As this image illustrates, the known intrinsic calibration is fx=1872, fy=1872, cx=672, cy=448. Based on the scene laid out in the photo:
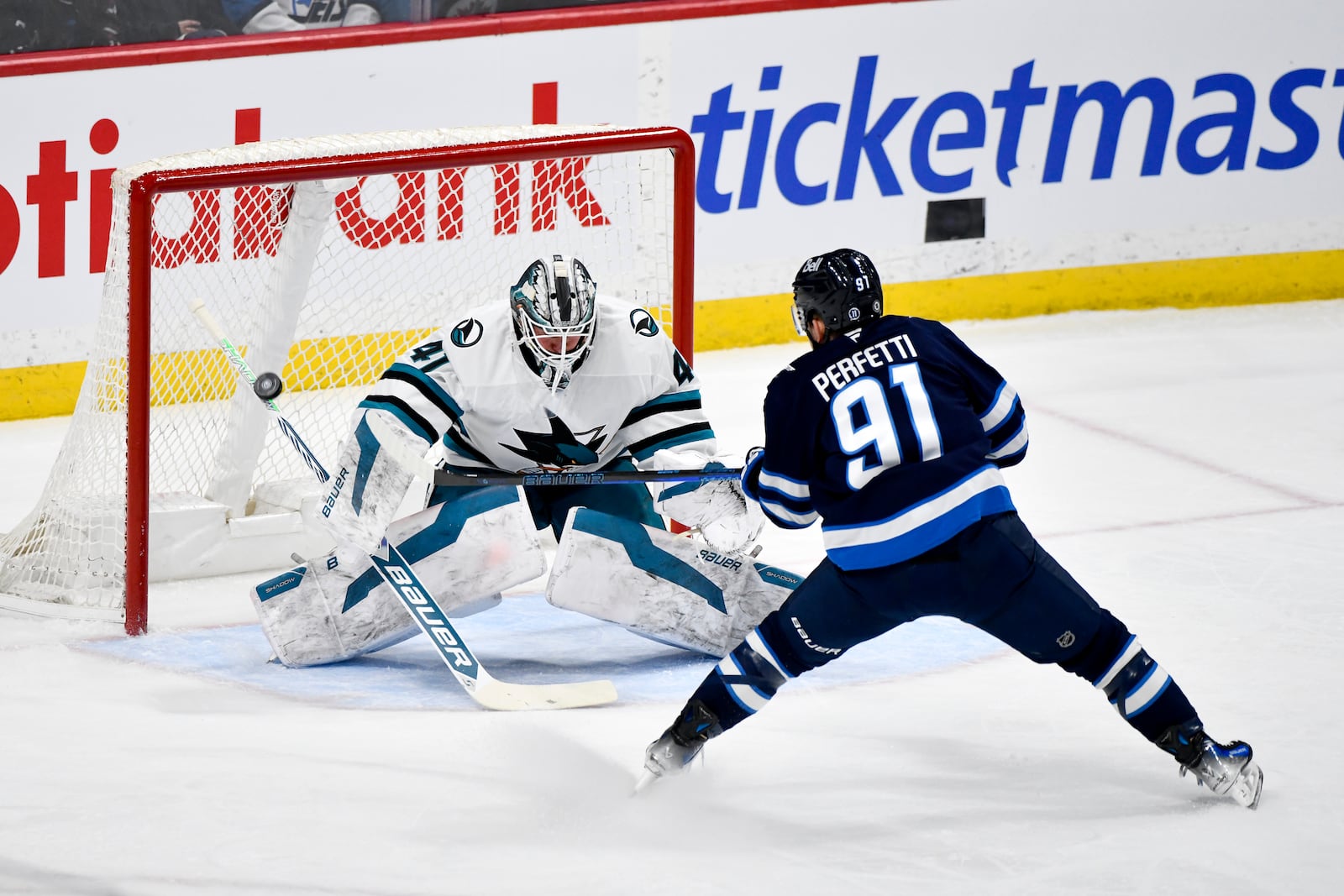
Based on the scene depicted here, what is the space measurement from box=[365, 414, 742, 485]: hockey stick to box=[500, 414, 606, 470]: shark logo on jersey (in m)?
0.06

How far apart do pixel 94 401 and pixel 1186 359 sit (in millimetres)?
3543

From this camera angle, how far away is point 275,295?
13.6 ft

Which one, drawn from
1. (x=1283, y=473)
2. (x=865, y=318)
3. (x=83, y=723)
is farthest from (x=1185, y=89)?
(x=83, y=723)

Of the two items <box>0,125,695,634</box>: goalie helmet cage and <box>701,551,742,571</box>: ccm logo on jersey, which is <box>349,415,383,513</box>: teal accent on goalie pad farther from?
<box>701,551,742,571</box>: ccm logo on jersey

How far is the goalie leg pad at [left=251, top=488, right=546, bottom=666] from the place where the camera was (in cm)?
343

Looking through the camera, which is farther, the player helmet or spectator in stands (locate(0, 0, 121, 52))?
spectator in stands (locate(0, 0, 121, 52))

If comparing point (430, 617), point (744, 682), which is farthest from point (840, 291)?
point (430, 617)

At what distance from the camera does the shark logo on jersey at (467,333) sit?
3.48 meters

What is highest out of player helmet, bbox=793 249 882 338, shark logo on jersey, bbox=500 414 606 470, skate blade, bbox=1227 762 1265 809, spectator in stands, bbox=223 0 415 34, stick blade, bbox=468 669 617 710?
spectator in stands, bbox=223 0 415 34

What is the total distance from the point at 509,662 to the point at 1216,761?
4.57ft

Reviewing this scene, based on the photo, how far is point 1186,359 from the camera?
19.5ft

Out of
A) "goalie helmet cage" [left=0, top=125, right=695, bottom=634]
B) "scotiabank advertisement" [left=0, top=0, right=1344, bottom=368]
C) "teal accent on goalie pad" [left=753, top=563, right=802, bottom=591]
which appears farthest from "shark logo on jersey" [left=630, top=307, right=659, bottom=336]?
"scotiabank advertisement" [left=0, top=0, right=1344, bottom=368]

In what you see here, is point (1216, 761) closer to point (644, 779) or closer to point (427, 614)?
point (644, 779)

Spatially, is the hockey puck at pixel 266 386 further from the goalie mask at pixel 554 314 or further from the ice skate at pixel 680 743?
the ice skate at pixel 680 743
